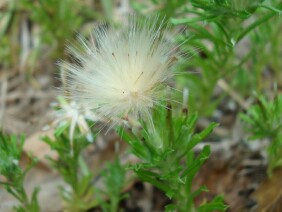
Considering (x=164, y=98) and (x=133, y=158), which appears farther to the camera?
(x=133, y=158)

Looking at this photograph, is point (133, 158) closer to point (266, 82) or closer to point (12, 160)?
point (12, 160)

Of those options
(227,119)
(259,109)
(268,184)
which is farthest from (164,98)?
(227,119)

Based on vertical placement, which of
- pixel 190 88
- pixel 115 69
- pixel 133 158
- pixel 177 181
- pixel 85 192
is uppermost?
pixel 115 69

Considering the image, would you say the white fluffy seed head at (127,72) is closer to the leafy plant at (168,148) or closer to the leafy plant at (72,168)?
the leafy plant at (168,148)

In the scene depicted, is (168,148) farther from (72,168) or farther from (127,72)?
(72,168)

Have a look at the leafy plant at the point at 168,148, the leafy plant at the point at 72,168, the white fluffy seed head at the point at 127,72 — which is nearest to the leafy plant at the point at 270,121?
the leafy plant at the point at 168,148

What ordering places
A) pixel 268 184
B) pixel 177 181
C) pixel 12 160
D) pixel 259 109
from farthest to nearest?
pixel 268 184 → pixel 259 109 → pixel 12 160 → pixel 177 181

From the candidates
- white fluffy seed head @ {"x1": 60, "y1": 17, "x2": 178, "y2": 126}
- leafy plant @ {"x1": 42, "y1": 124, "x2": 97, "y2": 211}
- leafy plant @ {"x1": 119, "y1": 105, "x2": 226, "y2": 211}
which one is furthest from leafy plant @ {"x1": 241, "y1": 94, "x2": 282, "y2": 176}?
leafy plant @ {"x1": 42, "y1": 124, "x2": 97, "y2": 211}

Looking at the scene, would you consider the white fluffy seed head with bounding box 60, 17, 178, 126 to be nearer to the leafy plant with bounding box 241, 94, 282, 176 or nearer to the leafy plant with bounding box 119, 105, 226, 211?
the leafy plant with bounding box 119, 105, 226, 211
